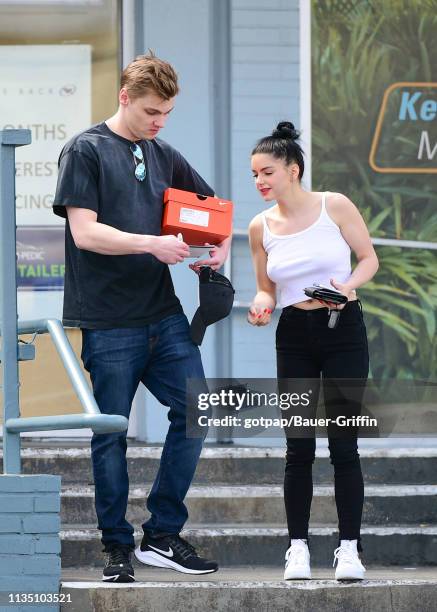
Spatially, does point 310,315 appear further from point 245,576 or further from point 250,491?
point 250,491

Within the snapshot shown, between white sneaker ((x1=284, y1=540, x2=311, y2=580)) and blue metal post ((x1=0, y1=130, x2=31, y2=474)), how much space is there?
3.73ft

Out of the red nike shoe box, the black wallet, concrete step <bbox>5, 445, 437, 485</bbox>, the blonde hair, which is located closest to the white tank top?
the black wallet

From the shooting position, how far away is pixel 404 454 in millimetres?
6195

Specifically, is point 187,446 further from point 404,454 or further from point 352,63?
point 352,63

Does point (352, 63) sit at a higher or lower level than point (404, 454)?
higher

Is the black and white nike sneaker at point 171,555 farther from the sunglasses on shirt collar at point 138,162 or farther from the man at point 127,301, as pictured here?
the sunglasses on shirt collar at point 138,162

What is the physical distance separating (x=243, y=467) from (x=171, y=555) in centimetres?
136

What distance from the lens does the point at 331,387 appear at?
4.65 meters

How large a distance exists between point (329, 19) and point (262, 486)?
257 cm

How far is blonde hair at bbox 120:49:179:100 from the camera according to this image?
15.1 ft

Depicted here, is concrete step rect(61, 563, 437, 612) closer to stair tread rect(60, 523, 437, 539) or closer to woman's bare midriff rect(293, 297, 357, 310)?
stair tread rect(60, 523, 437, 539)

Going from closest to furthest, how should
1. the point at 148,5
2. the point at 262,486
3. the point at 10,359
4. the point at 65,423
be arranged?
1. the point at 65,423
2. the point at 10,359
3. the point at 262,486
4. the point at 148,5

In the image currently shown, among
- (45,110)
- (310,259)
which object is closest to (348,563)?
(310,259)

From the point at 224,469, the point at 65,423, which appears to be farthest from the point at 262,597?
the point at 224,469
